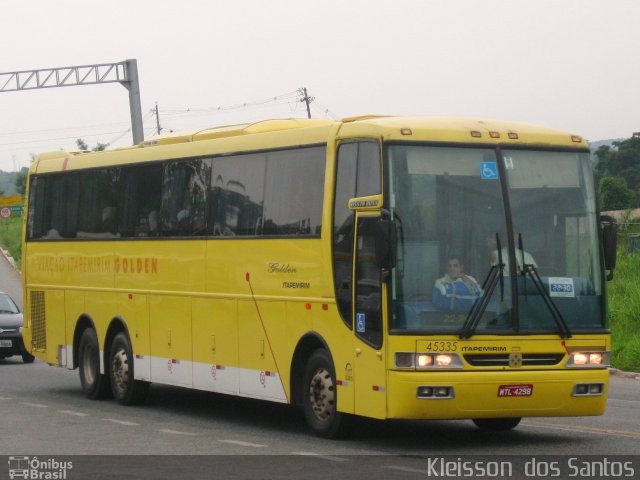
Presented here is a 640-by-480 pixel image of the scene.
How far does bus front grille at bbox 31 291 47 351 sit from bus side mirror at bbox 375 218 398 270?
33.3ft

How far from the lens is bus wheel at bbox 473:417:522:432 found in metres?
15.1

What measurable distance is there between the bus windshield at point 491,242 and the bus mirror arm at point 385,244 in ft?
0.70

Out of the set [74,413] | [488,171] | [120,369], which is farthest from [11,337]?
[488,171]

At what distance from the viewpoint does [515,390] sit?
13.4 metres

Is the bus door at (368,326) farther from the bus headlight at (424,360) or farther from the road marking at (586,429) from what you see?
the road marking at (586,429)

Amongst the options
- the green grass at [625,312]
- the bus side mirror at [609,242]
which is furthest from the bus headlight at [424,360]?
the green grass at [625,312]

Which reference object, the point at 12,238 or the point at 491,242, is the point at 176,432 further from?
the point at 12,238

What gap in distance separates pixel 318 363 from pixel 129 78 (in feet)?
93.2

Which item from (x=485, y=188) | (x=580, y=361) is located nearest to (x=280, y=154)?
(x=485, y=188)

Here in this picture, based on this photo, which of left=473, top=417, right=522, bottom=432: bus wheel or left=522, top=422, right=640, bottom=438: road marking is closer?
left=522, top=422, right=640, bottom=438: road marking

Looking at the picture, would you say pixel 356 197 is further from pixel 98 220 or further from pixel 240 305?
pixel 98 220

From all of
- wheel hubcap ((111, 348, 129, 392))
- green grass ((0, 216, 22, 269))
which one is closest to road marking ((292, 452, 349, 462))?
wheel hubcap ((111, 348, 129, 392))

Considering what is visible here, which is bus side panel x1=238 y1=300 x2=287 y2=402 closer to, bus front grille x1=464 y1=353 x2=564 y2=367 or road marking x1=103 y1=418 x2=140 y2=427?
road marking x1=103 y1=418 x2=140 y2=427

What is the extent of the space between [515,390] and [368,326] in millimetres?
1496
